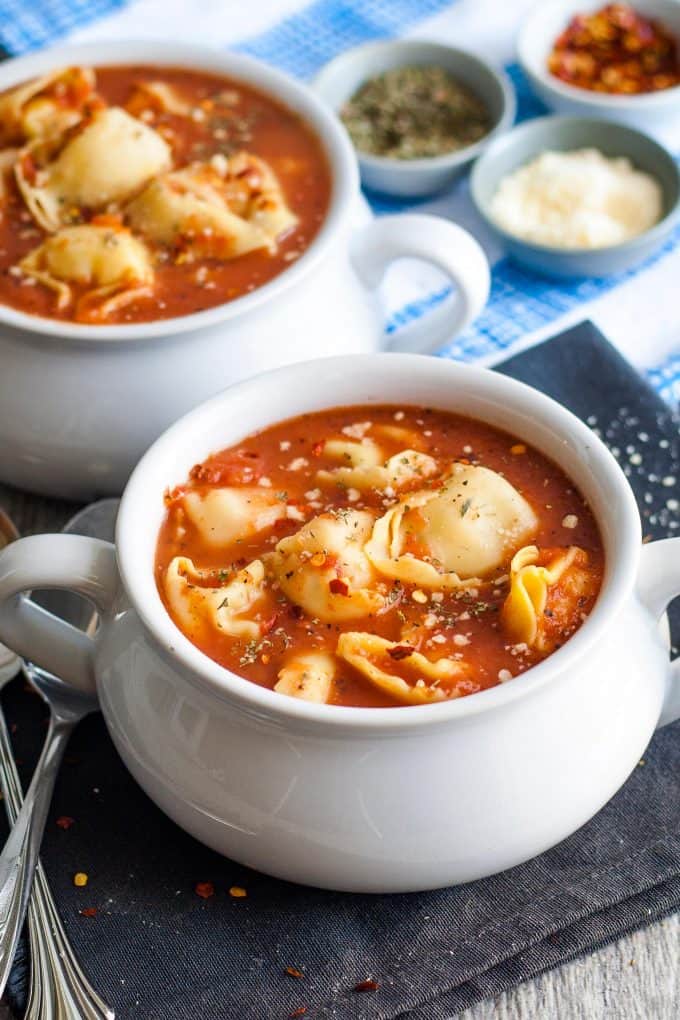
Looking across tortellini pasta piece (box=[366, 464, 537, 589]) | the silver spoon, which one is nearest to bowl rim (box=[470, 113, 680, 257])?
tortellini pasta piece (box=[366, 464, 537, 589])

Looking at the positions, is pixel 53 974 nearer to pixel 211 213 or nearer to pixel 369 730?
pixel 369 730

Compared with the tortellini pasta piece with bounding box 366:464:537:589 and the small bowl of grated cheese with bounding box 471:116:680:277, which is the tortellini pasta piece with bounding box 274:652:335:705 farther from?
the small bowl of grated cheese with bounding box 471:116:680:277

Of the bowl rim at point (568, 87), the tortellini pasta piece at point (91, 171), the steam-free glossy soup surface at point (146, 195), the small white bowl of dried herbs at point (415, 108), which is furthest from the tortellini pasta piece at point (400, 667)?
the bowl rim at point (568, 87)

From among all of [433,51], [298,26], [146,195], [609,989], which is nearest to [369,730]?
[609,989]

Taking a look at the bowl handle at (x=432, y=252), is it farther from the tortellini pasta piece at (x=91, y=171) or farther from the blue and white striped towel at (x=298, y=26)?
the blue and white striped towel at (x=298, y=26)

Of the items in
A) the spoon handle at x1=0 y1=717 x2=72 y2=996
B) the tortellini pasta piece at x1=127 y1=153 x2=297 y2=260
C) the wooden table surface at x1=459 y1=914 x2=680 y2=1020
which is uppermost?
the tortellini pasta piece at x1=127 y1=153 x2=297 y2=260

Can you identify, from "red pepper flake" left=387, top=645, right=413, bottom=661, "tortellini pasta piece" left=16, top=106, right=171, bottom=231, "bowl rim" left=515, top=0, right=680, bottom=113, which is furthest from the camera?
"bowl rim" left=515, top=0, right=680, bottom=113
